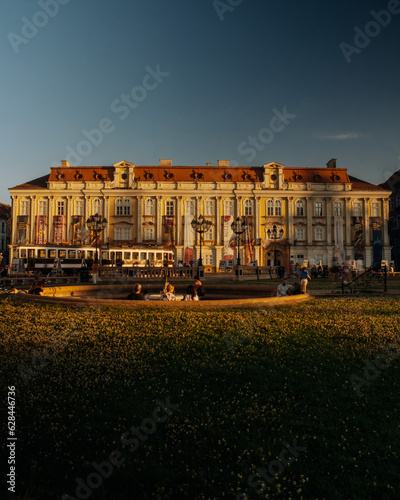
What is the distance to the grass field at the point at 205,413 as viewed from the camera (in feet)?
11.5

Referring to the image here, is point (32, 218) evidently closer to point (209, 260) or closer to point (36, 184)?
point (36, 184)

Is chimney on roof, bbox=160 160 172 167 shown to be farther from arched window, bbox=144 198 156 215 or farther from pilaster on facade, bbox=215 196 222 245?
pilaster on facade, bbox=215 196 222 245

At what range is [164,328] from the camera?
27.1 feet

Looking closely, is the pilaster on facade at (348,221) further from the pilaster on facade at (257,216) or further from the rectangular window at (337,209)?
the pilaster on facade at (257,216)

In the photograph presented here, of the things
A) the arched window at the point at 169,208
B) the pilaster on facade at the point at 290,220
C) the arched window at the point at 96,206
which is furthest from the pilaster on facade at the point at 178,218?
the pilaster on facade at the point at 290,220

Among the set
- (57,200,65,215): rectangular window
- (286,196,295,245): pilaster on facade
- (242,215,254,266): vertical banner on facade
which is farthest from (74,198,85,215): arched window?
(286,196,295,245): pilaster on facade

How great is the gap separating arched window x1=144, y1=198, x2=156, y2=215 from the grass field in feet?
153

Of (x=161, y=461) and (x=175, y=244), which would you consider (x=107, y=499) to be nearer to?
(x=161, y=461)

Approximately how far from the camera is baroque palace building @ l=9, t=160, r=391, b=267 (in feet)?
174

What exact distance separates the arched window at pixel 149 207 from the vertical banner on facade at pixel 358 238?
95.1 feet

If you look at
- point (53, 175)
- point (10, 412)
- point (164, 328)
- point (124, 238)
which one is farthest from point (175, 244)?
point (10, 412)

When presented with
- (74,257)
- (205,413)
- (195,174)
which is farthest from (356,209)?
(205,413)

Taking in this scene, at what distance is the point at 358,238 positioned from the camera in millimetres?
53781

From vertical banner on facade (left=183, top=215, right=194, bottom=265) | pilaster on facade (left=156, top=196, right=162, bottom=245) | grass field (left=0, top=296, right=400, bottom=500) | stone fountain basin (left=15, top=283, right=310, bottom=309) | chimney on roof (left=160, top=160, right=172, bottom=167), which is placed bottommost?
grass field (left=0, top=296, right=400, bottom=500)
